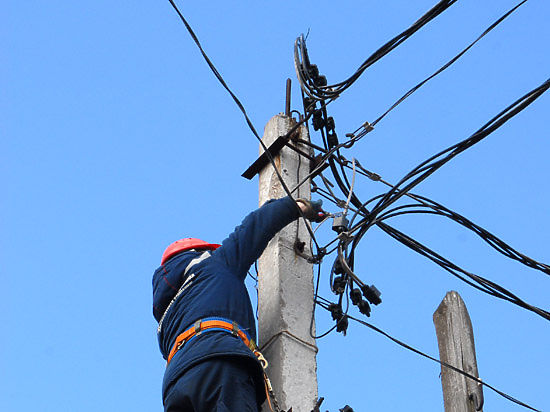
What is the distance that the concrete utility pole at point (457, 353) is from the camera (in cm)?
429

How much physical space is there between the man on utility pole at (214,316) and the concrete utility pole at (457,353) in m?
1.01

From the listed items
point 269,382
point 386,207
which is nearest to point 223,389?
point 269,382

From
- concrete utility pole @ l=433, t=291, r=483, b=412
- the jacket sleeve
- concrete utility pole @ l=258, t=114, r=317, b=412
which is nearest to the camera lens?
concrete utility pole @ l=433, t=291, r=483, b=412

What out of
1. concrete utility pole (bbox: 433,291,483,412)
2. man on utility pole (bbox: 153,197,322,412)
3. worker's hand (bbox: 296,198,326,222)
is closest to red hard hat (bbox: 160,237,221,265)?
man on utility pole (bbox: 153,197,322,412)

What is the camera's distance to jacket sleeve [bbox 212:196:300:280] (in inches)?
203

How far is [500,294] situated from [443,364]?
43.4 inches

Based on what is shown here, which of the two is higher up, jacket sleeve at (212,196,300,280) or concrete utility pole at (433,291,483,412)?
jacket sleeve at (212,196,300,280)

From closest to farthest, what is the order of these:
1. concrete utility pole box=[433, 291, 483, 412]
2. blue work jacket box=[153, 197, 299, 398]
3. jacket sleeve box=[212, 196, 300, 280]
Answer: concrete utility pole box=[433, 291, 483, 412] < blue work jacket box=[153, 197, 299, 398] < jacket sleeve box=[212, 196, 300, 280]

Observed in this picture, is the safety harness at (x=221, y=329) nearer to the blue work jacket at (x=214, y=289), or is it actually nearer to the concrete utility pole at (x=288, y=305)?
the blue work jacket at (x=214, y=289)

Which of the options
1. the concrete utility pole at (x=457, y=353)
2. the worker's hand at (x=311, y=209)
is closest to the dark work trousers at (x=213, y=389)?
the concrete utility pole at (x=457, y=353)

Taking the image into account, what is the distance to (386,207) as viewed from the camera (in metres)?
5.60

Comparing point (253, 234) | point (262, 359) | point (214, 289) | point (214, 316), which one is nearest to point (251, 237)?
point (253, 234)

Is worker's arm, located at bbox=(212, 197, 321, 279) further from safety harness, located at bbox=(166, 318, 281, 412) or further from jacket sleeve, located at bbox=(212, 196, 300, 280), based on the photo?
safety harness, located at bbox=(166, 318, 281, 412)

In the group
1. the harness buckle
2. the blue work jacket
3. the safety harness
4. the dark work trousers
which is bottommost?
the dark work trousers
